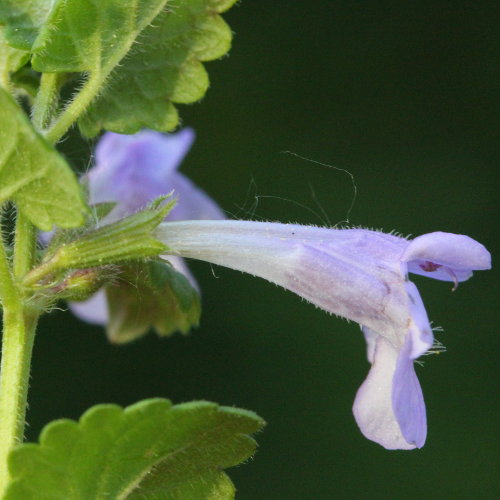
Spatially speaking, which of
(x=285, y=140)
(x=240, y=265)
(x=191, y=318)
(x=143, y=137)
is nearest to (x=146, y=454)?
(x=240, y=265)

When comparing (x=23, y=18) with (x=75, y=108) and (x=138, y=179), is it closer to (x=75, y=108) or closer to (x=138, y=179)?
(x=75, y=108)

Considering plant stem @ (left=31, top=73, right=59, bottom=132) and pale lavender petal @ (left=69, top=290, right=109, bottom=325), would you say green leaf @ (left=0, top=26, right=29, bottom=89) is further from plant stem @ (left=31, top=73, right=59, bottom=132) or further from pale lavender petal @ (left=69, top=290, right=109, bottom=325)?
pale lavender petal @ (left=69, top=290, right=109, bottom=325)

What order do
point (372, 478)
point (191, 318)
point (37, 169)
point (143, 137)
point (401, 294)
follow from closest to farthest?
point (37, 169)
point (401, 294)
point (191, 318)
point (143, 137)
point (372, 478)

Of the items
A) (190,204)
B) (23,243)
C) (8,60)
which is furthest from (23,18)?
(190,204)

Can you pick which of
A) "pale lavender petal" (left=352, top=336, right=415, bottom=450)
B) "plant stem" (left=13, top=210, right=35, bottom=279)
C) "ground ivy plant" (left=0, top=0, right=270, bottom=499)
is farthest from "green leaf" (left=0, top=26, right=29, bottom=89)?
"pale lavender petal" (left=352, top=336, right=415, bottom=450)

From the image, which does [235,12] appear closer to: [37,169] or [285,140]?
[285,140]

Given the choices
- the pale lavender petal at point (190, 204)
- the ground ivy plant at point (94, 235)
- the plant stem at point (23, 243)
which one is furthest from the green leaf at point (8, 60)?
the pale lavender petal at point (190, 204)
